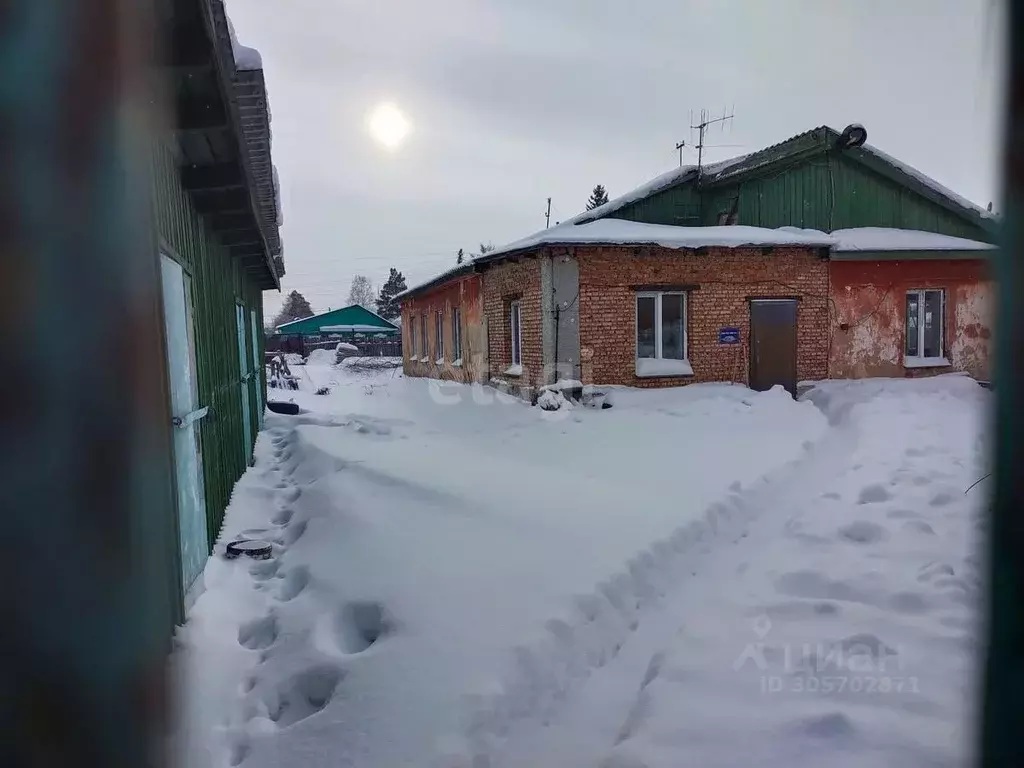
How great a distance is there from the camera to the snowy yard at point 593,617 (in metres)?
2.55

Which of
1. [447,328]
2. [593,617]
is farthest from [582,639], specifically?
[447,328]

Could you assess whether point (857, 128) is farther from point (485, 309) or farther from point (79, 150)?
point (79, 150)

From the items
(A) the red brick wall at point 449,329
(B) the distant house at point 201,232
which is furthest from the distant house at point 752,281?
(B) the distant house at point 201,232

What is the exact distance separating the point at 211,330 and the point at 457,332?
36.8 feet

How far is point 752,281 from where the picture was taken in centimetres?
1181

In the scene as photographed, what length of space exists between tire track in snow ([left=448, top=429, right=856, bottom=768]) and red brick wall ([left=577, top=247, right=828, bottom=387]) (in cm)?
Result: 589

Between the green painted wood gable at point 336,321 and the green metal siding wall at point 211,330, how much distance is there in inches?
1044

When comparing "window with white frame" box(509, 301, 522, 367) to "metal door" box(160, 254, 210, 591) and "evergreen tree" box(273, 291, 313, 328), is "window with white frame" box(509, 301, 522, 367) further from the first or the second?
"evergreen tree" box(273, 291, 313, 328)

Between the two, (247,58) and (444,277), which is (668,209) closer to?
(444,277)

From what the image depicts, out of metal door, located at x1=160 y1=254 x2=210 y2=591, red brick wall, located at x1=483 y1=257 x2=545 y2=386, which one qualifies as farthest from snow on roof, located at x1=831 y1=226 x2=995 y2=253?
metal door, located at x1=160 y1=254 x2=210 y2=591

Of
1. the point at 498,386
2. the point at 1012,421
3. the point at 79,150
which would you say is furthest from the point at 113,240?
the point at 498,386

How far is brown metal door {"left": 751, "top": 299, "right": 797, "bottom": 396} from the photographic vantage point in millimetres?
11938

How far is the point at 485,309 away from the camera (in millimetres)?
14078

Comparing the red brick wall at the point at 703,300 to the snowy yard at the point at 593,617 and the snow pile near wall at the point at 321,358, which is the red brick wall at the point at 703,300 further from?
the snow pile near wall at the point at 321,358
